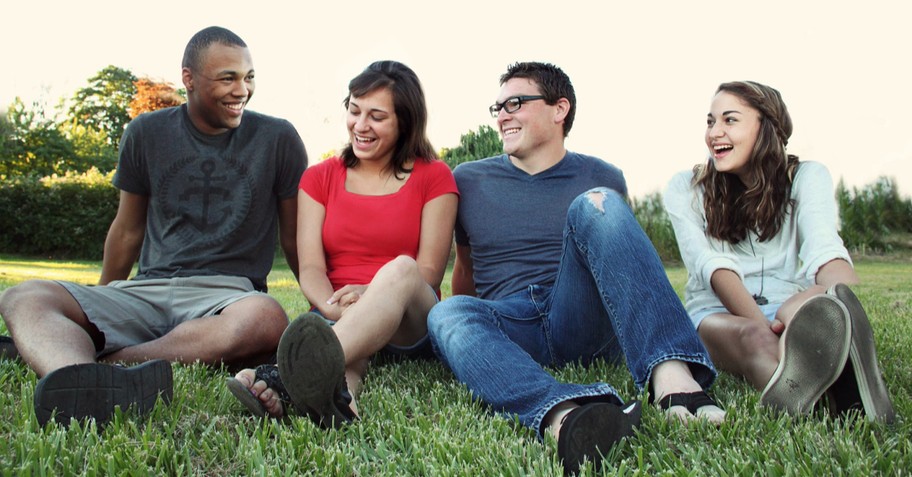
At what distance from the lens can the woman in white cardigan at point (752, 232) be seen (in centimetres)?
294

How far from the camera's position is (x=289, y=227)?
382 cm

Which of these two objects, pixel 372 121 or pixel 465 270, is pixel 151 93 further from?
pixel 465 270

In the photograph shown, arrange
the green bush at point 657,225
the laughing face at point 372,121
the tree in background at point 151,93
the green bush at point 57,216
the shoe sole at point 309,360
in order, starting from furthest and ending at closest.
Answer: the tree in background at point 151,93 < the green bush at point 57,216 < the green bush at point 657,225 < the laughing face at point 372,121 < the shoe sole at point 309,360

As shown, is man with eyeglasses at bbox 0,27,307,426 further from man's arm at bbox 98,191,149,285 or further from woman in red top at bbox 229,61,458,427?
woman in red top at bbox 229,61,458,427

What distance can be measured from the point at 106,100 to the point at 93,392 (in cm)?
4792

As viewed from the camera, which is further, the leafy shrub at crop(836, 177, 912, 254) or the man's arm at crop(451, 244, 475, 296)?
the leafy shrub at crop(836, 177, 912, 254)

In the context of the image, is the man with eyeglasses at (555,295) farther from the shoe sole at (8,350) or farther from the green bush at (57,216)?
the green bush at (57,216)

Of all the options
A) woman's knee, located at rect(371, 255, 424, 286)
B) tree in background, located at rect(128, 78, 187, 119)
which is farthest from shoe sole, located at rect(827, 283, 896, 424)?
tree in background, located at rect(128, 78, 187, 119)

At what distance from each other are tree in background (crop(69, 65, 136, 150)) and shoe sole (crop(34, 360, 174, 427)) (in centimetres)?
4603

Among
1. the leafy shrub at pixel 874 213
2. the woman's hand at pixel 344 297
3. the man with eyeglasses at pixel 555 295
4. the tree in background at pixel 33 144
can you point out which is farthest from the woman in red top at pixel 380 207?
the tree in background at pixel 33 144

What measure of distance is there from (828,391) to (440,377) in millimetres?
1469

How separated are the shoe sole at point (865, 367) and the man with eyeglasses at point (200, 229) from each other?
2234 mm

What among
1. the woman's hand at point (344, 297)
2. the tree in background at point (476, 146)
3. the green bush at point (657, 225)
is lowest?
the green bush at point (657, 225)

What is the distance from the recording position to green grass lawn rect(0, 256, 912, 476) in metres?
1.86
